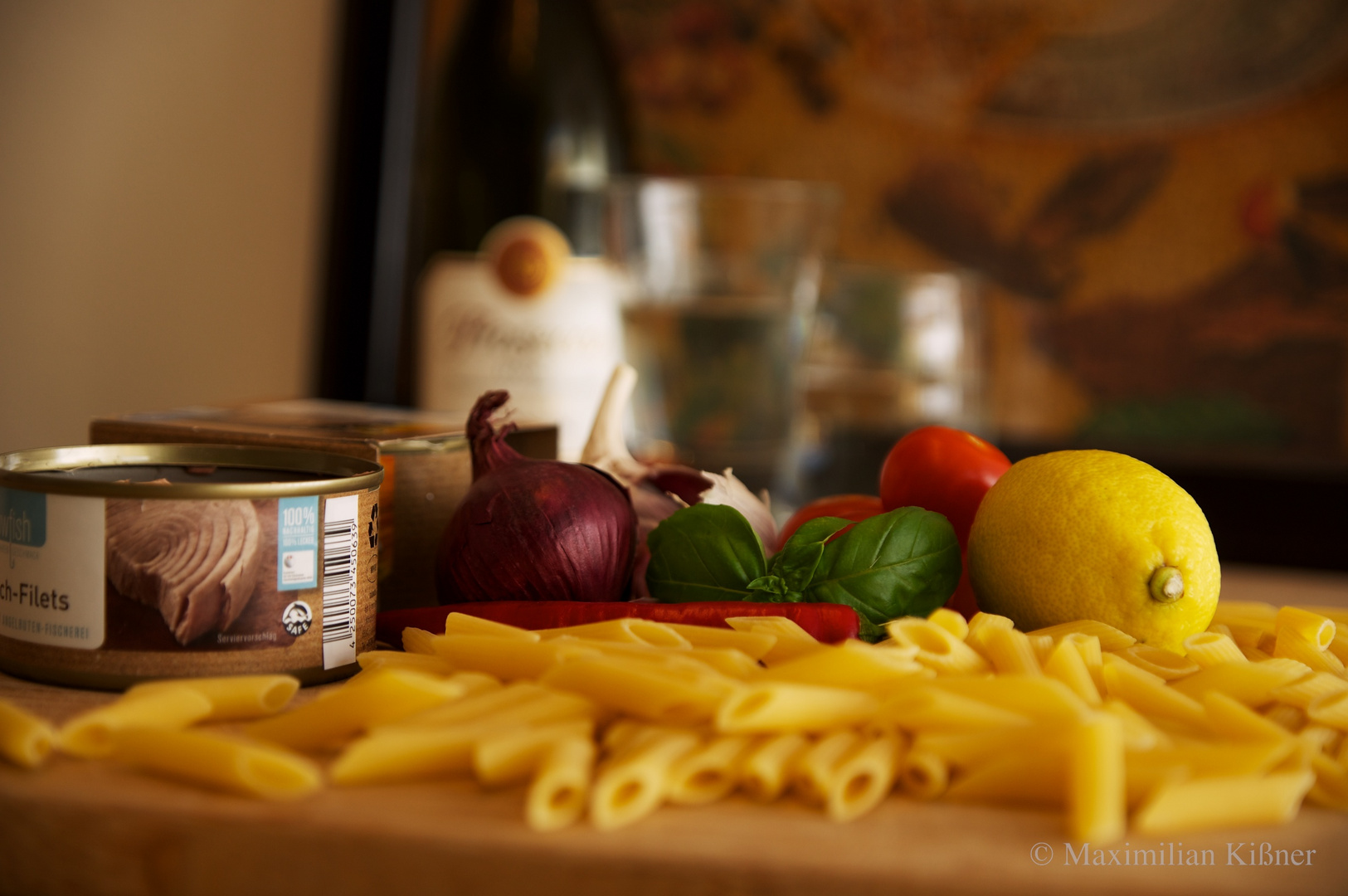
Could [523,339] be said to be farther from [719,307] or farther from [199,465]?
[199,465]

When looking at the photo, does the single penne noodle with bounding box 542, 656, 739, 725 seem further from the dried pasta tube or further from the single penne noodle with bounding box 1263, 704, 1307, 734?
the single penne noodle with bounding box 1263, 704, 1307, 734

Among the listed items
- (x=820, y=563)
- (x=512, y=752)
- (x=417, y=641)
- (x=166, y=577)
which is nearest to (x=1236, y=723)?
(x=820, y=563)

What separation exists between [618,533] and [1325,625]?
1.65ft

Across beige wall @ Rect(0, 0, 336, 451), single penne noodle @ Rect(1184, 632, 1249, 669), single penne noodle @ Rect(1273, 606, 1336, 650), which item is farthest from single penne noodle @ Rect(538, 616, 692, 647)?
beige wall @ Rect(0, 0, 336, 451)

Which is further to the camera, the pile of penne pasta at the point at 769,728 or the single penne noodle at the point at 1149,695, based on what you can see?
the single penne noodle at the point at 1149,695

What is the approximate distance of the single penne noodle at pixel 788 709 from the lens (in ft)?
1.90

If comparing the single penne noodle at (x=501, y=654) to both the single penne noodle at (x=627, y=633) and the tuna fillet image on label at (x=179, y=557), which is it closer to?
the single penne noodle at (x=627, y=633)

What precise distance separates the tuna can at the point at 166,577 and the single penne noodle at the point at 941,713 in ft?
1.14

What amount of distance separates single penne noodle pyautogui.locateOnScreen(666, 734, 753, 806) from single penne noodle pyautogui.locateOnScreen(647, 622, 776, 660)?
107 mm

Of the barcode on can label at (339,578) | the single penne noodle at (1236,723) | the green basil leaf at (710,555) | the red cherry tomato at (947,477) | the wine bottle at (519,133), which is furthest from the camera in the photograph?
the wine bottle at (519,133)

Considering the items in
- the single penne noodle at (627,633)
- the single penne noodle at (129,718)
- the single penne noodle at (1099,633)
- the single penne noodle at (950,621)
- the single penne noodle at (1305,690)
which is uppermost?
the single penne noodle at (950,621)

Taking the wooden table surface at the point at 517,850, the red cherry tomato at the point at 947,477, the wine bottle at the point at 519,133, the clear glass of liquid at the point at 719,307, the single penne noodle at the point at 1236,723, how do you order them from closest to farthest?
1. the wooden table surface at the point at 517,850
2. the single penne noodle at the point at 1236,723
3. the red cherry tomato at the point at 947,477
4. the clear glass of liquid at the point at 719,307
5. the wine bottle at the point at 519,133

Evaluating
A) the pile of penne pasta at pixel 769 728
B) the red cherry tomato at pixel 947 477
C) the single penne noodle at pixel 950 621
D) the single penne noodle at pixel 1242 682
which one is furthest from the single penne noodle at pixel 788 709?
the red cherry tomato at pixel 947 477

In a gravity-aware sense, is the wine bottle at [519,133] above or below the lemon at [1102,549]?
above
